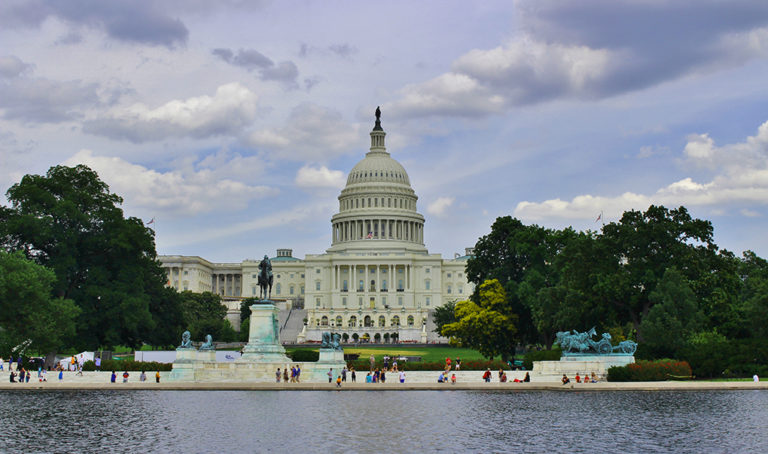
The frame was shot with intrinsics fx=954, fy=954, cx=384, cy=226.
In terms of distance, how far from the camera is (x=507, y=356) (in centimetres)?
7106

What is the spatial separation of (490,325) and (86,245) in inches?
Result: 1170

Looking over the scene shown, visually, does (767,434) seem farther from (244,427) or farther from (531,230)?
(531,230)

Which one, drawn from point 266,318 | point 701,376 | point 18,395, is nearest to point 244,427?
point 18,395

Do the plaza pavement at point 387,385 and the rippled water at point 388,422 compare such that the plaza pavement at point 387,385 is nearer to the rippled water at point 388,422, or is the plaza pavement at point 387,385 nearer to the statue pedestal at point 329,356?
the statue pedestal at point 329,356

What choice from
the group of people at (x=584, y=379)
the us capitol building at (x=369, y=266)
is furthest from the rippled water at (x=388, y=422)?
the us capitol building at (x=369, y=266)

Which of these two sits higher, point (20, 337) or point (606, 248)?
point (606, 248)

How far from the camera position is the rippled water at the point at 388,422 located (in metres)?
24.7

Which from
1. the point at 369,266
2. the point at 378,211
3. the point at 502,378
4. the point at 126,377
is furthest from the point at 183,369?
the point at 378,211

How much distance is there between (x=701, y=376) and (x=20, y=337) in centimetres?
3852

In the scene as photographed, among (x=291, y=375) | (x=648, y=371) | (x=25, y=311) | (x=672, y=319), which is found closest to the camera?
(x=648, y=371)

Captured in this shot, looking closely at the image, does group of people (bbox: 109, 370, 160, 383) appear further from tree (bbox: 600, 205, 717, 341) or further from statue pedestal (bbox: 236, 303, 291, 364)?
tree (bbox: 600, 205, 717, 341)

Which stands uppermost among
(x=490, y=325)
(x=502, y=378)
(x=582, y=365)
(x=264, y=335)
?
(x=490, y=325)

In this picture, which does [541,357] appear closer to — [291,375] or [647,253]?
[647,253]

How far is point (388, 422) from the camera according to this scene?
2978cm
